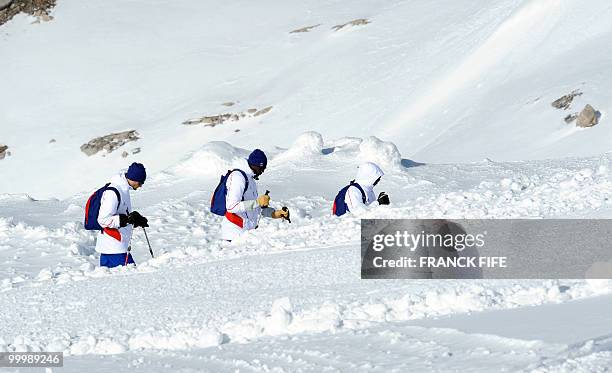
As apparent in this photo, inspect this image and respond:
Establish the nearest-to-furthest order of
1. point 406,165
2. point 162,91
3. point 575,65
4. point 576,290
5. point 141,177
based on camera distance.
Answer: point 576,290 < point 141,177 < point 406,165 < point 575,65 < point 162,91

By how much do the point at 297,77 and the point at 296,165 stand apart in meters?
17.1

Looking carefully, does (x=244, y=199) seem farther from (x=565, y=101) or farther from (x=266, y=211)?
(x=565, y=101)

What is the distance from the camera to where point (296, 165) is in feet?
49.5

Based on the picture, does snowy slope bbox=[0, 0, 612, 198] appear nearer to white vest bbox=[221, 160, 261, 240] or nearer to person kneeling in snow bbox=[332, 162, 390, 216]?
person kneeling in snow bbox=[332, 162, 390, 216]

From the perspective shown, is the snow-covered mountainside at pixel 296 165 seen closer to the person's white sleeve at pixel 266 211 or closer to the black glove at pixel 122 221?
the person's white sleeve at pixel 266 211

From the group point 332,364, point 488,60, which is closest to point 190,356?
point 332,364

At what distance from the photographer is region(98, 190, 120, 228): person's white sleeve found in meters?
8.43

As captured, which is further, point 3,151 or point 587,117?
point 3,151

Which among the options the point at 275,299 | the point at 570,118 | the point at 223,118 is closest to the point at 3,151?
the point at 223,118

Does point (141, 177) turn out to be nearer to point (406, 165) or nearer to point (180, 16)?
point (406, 165)

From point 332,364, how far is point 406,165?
1019 centimetres

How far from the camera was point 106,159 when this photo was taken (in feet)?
95.1

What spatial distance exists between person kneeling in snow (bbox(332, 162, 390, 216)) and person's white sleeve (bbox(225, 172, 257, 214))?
1.07 meters

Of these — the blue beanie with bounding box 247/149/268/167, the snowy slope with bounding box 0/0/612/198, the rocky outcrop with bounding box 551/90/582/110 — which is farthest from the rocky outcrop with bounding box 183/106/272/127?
the blue beanie with bounding box 247/149/268/167
